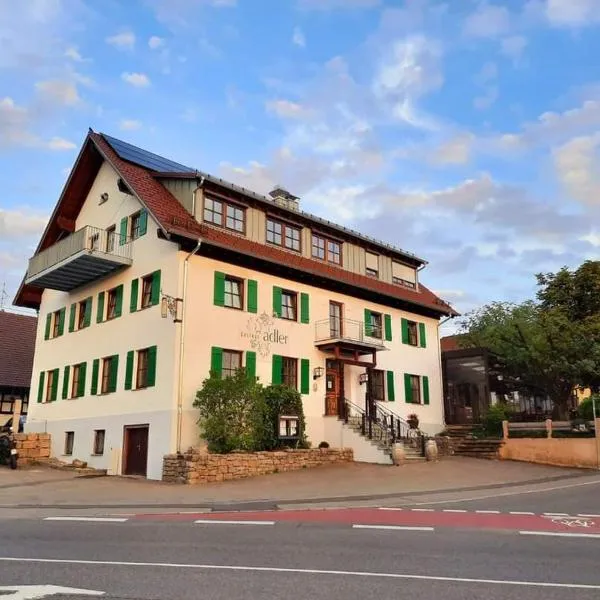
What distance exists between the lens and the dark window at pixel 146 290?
75.4 feet

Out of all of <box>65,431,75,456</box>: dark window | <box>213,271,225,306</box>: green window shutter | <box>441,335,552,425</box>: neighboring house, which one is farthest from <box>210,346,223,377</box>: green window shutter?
<box>441,335,552,425</box>: neighboring house

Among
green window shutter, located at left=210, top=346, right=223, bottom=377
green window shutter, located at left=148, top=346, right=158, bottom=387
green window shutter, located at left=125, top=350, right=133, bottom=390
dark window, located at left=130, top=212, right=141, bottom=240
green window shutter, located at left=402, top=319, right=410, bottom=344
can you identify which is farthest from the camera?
green window shutter, located at left=402, top=319, right=410, bottom=344

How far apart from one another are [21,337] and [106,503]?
1077 inches

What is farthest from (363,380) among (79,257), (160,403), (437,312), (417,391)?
(79,257)

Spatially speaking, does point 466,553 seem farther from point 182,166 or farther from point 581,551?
point 182,166

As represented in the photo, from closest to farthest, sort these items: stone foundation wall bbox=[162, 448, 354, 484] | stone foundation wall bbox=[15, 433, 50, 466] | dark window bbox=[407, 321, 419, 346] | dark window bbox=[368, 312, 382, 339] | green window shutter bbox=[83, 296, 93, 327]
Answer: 1. stone foundation wall bbox=[162, 448, 354, 484]
2. stone foundation wall bbox=[15, 433, 50, 466]
3. green window shutter bbox=[83, 296, 93, 327]
4. dark window bbox=[368, 312, 382, 339]
5. dark window bbox=[407, 321, 419, 346]

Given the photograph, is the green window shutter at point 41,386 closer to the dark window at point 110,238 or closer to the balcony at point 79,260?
the balcony at point 79,260

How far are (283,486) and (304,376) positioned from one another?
25.2ft

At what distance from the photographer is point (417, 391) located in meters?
30.1

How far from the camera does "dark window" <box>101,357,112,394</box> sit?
24156 millimetres

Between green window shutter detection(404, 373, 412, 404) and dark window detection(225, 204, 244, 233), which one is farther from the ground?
dark window detection(225, 204, 244, 233)

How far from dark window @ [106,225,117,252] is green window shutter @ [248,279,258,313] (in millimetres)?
5978

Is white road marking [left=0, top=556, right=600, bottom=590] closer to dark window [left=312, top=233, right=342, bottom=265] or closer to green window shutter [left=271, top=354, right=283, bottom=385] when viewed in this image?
green window shutter [left=271, top=354, right=283, bottom=385]

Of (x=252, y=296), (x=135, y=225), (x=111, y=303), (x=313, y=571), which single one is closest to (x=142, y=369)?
(x=111, y=303)
